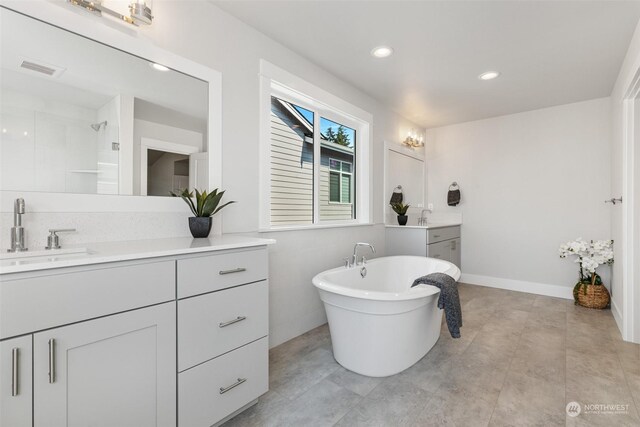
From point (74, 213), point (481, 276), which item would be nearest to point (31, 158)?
point (74, 213)

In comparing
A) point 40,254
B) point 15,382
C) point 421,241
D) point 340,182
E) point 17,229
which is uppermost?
point 340,182

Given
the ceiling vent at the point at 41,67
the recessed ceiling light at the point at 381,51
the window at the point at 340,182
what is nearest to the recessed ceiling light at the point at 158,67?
the ceiling vent at the point at 41,67

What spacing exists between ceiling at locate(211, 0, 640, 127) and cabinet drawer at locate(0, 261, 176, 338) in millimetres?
1806

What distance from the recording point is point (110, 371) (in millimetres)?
1087

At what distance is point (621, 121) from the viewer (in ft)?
8.73

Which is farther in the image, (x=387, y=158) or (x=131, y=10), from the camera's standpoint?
(x=387, y=158)

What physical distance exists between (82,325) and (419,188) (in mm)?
4434

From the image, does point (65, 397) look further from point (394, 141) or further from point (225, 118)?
point (394, 141)

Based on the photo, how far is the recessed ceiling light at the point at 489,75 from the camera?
9.45ft

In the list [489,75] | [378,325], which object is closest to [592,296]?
[489,75]

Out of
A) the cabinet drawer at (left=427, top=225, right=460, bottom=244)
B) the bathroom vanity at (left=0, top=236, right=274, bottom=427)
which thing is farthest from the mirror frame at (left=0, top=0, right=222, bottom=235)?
the cabinet drawer at (left=427, top=225, right=460, bottom=244)

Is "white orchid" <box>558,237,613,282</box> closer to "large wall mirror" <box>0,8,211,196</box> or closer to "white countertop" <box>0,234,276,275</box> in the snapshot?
"white countertop" <box>0,234,276,275</box>

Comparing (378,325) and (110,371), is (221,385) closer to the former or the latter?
(110,371)

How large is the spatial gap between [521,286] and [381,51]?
11.8 feet
